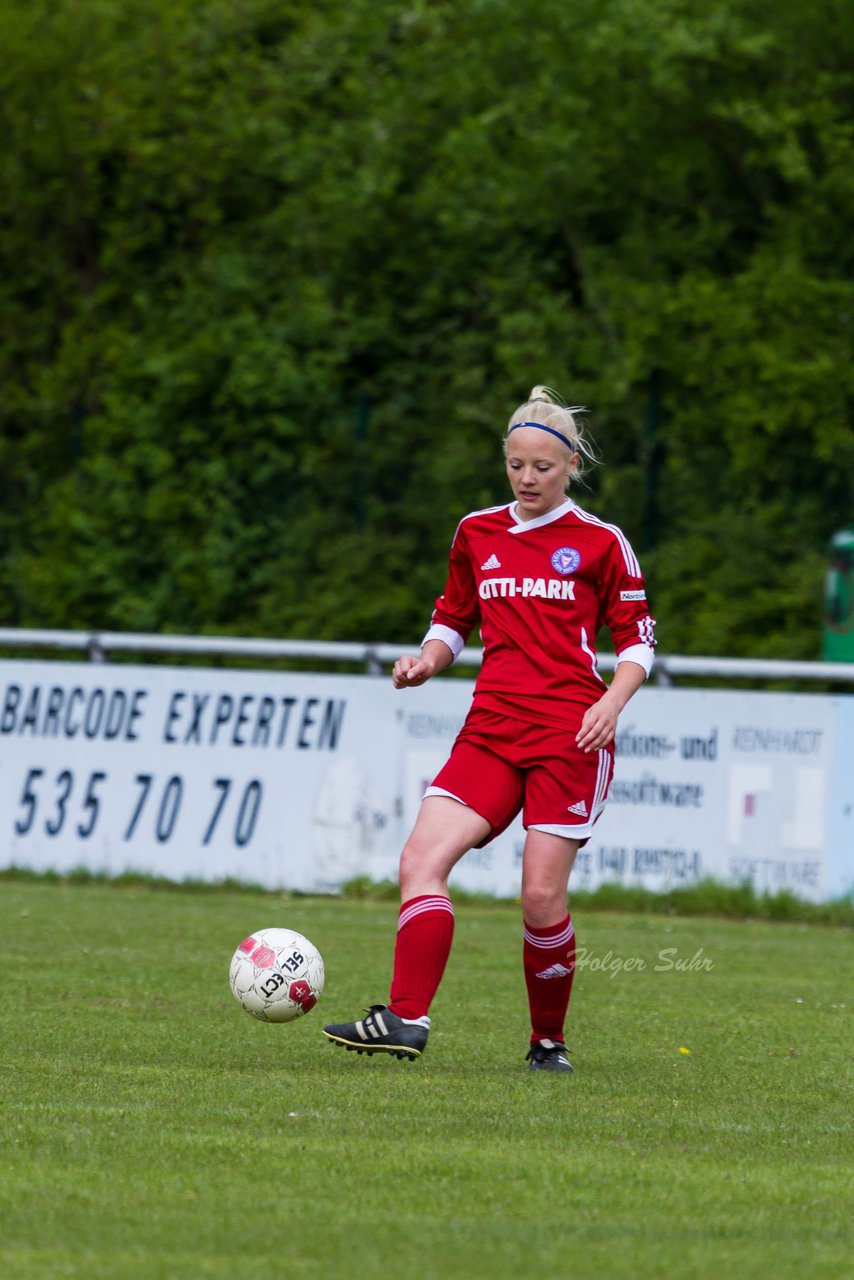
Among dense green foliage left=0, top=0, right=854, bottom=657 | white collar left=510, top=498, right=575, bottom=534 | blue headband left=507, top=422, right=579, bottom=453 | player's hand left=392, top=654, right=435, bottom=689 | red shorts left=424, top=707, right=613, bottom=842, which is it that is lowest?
red shorts left=424, top=707, right=613, bottom=842

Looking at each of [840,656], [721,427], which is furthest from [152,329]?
[840,656]

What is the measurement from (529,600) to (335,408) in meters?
13.3

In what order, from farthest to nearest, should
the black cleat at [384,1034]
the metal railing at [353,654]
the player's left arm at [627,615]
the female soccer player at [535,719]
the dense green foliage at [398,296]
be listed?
the dense green foliage at [398,296]
the metal railing at [353,654]
the player's left arm at [627,615]
the female soccer player at [535,719]
the black cleat at [384,1034]

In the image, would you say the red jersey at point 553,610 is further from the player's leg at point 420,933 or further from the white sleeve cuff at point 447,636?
the player's leg at point 420,933

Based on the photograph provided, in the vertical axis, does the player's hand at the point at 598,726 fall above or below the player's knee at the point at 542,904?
above

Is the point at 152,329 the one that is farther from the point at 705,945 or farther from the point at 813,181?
the point at 705,945

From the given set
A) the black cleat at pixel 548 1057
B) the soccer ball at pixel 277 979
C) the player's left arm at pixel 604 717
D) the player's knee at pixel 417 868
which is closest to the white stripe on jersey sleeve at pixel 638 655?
the player's left arm at pixel 604 717

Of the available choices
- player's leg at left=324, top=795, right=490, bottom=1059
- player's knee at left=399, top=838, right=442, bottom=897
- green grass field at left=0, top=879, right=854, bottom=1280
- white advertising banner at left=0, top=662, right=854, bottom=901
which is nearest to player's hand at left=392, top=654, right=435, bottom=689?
player's leg at left=324, top=795, right=490, bottom=1059

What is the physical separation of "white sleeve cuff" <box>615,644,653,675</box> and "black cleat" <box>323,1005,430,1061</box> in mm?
1188

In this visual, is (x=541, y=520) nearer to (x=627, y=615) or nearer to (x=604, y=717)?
(x=627, y=615)

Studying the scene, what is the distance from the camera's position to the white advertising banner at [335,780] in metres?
11.4

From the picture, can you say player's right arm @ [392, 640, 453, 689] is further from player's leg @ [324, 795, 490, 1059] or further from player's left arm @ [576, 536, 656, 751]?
player's left arm @ [576, 536, 656, 751]

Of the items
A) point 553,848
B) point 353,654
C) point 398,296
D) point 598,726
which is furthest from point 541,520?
point 398,296

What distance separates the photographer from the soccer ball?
657 cm
